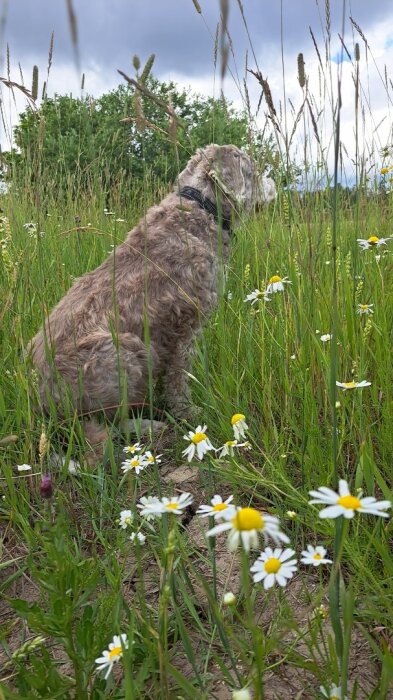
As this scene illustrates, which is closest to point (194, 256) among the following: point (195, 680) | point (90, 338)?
point (90, 338)

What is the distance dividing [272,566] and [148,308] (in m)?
2.33

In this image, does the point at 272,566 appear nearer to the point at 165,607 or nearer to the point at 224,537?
the point at 165,607

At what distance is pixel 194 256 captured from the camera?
3477 mm

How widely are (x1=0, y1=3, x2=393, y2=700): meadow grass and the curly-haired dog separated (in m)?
0.22

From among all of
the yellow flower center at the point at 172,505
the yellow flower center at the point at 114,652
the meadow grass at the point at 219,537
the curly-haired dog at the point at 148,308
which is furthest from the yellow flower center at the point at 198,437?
the curly-haired dog at the point at 148,308

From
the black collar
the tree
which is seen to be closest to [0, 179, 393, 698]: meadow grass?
the tree

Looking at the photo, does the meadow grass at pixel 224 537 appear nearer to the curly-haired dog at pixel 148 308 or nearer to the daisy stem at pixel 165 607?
the daisy stem at pixel 165 607

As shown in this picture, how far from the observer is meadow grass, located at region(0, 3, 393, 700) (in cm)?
103

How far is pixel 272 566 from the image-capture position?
94 centimetres

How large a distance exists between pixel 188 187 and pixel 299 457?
242 cm

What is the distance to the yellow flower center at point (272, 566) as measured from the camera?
0.94 metres

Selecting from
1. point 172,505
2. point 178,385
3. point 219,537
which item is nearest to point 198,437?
point 172,505

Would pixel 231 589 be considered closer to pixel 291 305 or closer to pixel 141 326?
pixel 291 305

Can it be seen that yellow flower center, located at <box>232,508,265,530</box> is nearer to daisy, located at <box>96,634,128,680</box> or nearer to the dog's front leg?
daisy, located at <box>96,634,128,680</box>
